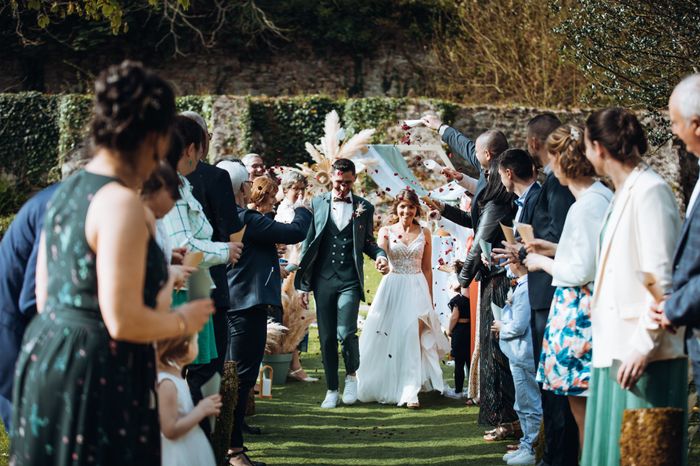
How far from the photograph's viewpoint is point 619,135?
13.3 ft

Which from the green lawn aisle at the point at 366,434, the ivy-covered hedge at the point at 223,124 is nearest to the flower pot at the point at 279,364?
the green lawn aisle at the point at 366,434

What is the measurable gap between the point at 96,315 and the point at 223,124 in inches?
828

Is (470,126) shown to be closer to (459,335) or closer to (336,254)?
(459,335)

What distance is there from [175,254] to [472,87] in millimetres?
23281

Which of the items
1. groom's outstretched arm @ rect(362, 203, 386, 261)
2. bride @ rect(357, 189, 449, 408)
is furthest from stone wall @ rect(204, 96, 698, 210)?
groom's outstretched arm @ rect(362, 203, 386, 261)

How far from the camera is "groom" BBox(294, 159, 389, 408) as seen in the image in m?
8.29

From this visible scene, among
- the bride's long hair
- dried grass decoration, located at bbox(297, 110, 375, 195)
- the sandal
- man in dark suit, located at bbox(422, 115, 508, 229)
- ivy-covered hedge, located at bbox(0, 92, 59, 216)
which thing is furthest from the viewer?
ivy-covered hedge, located at bbox(0, 92, 59, 216)

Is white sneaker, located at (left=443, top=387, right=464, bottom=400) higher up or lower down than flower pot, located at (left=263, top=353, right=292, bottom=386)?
lower down

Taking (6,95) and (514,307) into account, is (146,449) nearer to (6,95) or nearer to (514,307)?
(514,307)

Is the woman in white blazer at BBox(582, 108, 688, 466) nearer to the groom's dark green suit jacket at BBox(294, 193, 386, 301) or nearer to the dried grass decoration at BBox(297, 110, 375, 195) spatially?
the groom's dark green suit jacket at BBox(294, 193, 386, 301)

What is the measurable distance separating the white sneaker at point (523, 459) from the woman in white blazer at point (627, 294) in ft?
6.18

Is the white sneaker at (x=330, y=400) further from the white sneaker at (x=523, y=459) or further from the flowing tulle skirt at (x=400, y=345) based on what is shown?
the white sneaker at (x=523, y=459)

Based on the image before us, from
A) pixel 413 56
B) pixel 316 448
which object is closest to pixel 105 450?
pixel 316 448

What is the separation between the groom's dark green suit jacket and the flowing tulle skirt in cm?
49
